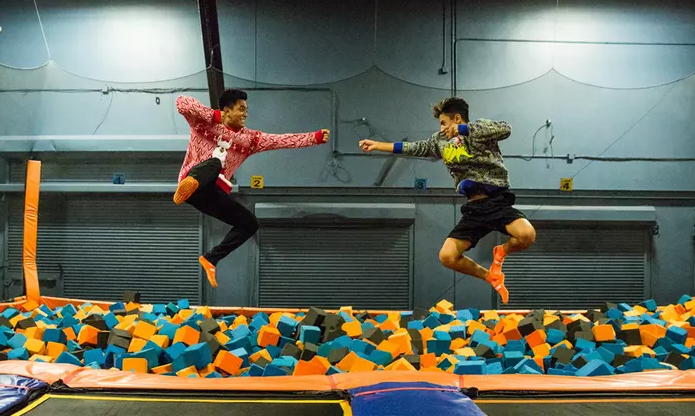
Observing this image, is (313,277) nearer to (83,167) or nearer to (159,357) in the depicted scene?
(159,357)

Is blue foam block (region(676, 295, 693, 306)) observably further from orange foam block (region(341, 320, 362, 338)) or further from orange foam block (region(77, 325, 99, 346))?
orange foam block (region(77, 325, 99, 346))

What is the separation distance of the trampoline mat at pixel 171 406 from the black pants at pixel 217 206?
120 centimetres

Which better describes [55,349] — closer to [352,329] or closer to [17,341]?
[17,341]

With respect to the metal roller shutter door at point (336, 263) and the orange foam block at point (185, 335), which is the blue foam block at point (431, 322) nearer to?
the metal roller shutter door at point (336, 263)

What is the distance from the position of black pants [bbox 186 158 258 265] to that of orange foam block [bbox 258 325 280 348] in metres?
0.58

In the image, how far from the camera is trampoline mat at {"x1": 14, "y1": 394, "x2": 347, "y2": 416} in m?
1.84

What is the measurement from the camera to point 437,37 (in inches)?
180

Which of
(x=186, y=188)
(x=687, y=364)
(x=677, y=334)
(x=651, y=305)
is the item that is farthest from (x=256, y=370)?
(x=651, y=305)

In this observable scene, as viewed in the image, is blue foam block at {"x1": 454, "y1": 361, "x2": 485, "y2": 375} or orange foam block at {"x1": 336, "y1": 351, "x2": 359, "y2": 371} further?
orange foam block at {"x1": 336, "y1": 351, "x2": 359, "y2": 371}

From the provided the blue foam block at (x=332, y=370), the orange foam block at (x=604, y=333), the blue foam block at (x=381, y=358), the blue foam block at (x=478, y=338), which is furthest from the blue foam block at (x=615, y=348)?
the blue foam block at (x=332, y=370)

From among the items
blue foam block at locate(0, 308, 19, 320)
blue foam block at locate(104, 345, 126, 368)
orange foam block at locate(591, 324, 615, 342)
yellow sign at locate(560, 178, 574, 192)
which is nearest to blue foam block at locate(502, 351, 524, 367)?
orange foam block at locate(591, 324, 615, 342)

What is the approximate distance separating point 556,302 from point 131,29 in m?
4.55

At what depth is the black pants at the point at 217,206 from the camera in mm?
2793

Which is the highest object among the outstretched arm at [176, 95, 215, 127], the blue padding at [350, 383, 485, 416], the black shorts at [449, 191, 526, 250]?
the outstretched arm at [176, 95, 215, 127]
